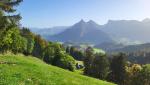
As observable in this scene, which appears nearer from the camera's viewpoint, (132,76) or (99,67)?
(132,76)

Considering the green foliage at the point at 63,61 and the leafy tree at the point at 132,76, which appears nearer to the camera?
the leafy tree at the point at 132,76

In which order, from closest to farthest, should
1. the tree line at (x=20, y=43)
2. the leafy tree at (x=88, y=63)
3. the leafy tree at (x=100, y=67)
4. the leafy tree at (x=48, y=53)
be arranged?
the tree line at (x=20, y=43)
the leafy tree at (x=100, y=67)
the leafy tree at (x=88, y=63)
the leafy tree at (x=48, y=53)

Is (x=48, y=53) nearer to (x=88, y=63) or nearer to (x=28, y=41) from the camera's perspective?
(x=28, y=41)

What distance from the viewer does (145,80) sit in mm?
132500

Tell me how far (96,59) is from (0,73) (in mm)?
→ 119081

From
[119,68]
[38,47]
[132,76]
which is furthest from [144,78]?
[38,47]

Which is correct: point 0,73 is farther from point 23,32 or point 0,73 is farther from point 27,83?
point 23,32

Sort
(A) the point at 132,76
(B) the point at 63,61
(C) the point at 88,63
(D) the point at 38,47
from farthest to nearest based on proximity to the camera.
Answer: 1. (D) the point at 38,47
2. (C) the point at 88,63
3. (B) the point at 63,61
4. (A) the point at 132,76

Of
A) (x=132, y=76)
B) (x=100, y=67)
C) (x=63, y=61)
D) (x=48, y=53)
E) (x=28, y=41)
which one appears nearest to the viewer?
(x=132, y=76)

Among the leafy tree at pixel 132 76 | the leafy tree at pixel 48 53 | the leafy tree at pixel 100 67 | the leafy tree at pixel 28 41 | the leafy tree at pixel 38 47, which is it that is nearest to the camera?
the leafy tree at pixel 132 76

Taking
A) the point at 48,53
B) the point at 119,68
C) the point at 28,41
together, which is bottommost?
the point at 119,68

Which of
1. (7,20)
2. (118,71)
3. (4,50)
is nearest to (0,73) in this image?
(7,20)

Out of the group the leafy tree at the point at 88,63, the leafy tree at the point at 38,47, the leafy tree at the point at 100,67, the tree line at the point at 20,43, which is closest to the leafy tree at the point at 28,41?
the tree line at the point at 20,43

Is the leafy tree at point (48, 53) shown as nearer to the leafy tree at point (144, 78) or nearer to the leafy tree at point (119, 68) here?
the leafy tree at point (119, 68)
